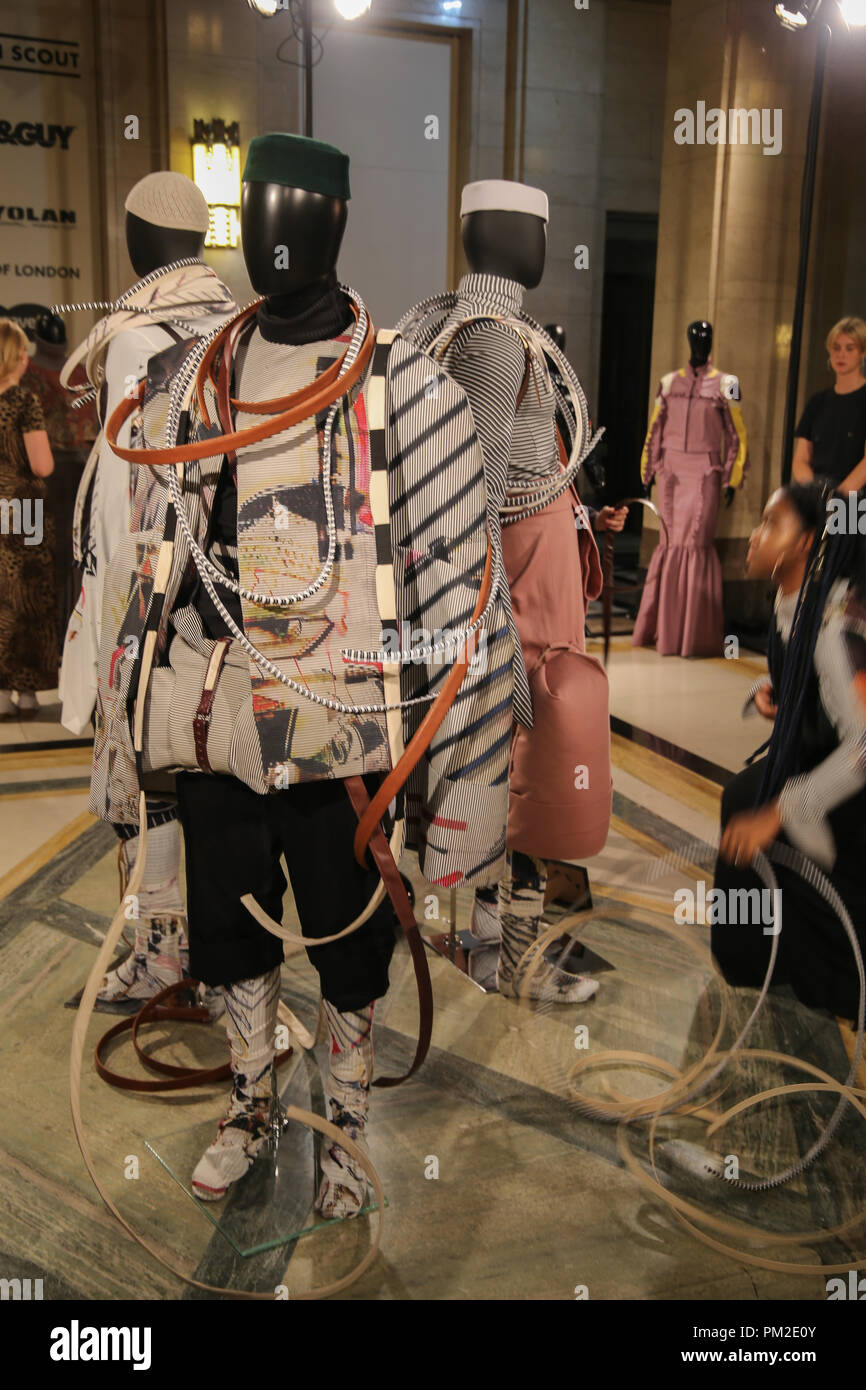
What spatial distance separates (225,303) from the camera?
2768mm

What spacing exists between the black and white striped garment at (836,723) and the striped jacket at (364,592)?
0.58 meters

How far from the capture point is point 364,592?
1.93 m

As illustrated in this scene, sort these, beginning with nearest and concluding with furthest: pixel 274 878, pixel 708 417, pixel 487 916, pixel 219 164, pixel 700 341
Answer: pixel 274 878, pixel 487 916, pixel 700 341, pixel 708 417, pixel 219 164

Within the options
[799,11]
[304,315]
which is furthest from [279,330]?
[799,11]

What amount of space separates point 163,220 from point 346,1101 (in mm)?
2064

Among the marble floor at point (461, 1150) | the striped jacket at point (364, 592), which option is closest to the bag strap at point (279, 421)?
the striped jacket at point (364, 592)

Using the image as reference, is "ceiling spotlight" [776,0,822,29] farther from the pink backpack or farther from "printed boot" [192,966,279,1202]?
"printed boot" [192,966,279,1202]

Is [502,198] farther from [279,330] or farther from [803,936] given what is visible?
[803,936]

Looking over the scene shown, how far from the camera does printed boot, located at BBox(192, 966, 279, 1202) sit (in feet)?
7.39

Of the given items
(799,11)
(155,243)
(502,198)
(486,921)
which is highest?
(799,11)

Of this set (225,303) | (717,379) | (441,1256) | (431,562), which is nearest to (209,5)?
(717,379)

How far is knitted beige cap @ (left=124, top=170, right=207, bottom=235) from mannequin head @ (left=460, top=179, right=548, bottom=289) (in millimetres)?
648

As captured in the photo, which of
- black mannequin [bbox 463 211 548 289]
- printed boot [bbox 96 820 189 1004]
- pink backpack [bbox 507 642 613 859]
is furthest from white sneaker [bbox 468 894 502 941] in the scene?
black mannequin [bbox 463 211 548 289]

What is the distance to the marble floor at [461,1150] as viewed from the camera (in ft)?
7.02
